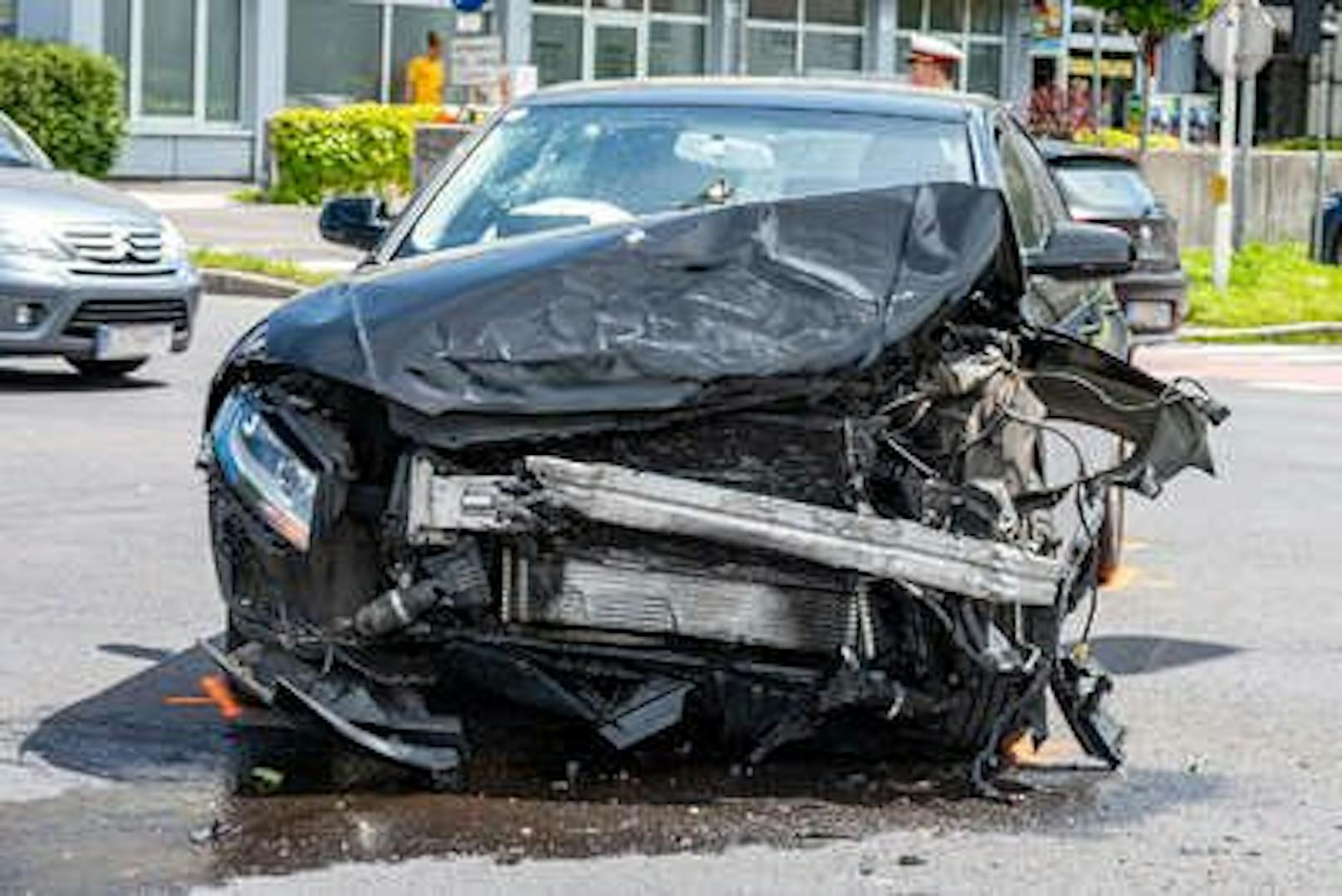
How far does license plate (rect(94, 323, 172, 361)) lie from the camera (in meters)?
14.6

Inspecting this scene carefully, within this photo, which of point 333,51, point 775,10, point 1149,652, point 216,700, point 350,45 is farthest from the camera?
point 775,10

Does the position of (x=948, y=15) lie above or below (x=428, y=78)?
above

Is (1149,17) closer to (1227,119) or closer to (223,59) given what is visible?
(223,59)

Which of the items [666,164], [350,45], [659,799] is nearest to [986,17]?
[350,45]

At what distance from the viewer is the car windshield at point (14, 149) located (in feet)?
52.0

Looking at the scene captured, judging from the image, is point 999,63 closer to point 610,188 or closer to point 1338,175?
point 1338,175

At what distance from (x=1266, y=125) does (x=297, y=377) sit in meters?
62.4

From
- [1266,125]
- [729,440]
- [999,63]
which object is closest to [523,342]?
[729,440]

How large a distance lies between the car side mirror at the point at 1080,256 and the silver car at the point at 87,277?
747 cm

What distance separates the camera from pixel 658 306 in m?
6.59

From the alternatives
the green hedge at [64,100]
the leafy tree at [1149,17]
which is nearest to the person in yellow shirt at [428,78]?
the green hedge at [64,100]

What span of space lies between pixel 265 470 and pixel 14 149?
395 inches

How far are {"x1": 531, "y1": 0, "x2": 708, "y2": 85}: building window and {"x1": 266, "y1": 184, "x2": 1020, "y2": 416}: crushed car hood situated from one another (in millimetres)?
33172

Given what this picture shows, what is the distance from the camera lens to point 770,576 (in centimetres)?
643
